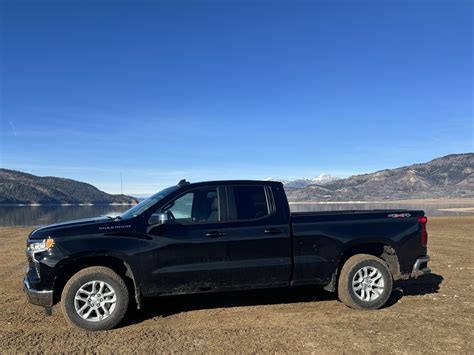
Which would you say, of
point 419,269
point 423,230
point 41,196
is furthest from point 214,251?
point 41,196

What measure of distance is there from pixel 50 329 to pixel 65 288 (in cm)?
61

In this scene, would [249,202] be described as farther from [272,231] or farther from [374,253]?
[374,253]

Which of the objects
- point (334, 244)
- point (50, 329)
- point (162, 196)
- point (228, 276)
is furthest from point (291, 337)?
point (50, 329)

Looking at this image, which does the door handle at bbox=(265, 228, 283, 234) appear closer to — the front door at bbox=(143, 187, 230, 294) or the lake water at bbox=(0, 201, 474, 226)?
the front door at bbox=(143, 187, 230, 294)

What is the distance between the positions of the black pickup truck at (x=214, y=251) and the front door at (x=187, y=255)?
13mm

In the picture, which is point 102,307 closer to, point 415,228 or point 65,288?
point 65,288

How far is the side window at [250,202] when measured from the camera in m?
5.97

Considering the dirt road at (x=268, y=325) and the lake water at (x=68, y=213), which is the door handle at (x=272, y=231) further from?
the lake water at (x=68, y=213)

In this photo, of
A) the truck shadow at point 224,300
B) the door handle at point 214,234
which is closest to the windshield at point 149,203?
the door handle at point 214,234

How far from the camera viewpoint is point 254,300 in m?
6.79

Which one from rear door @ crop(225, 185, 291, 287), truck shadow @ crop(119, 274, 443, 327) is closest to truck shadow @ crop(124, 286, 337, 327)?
truck shadow @ crop(119, 274, 443, 327)

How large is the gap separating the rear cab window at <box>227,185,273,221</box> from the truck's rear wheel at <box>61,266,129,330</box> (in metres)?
1.78

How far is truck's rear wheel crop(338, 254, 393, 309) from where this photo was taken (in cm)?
615

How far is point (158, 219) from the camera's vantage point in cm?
554
